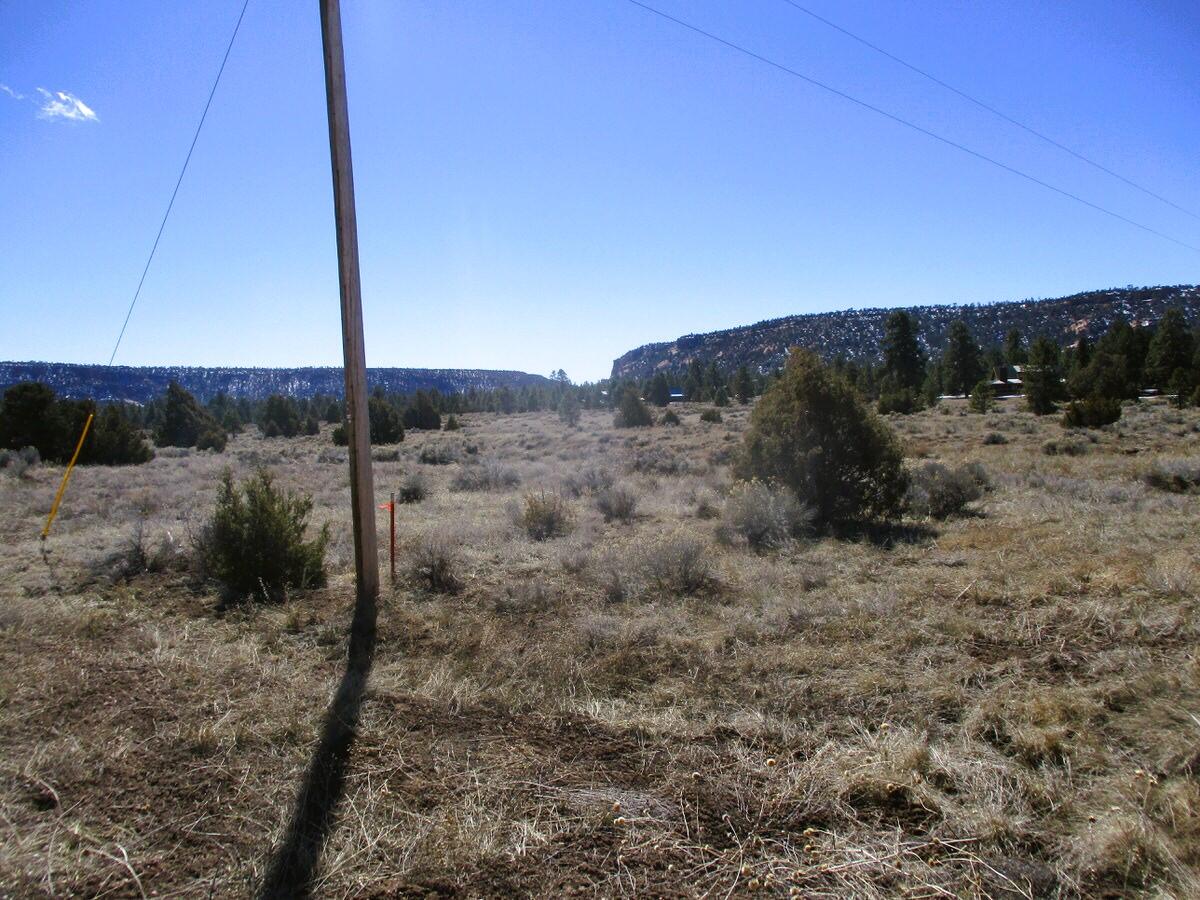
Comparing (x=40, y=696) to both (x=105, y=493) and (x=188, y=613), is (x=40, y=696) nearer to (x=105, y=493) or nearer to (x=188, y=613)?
(x=188, y=613)

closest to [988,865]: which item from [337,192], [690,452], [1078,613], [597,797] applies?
[597,797]

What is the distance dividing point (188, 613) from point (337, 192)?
14.3 feet

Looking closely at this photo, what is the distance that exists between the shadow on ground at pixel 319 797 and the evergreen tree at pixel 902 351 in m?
50.4

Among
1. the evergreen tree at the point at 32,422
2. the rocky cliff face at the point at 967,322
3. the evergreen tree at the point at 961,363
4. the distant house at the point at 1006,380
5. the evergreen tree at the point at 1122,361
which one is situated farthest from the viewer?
the rocky cliff face at the point at 967,322

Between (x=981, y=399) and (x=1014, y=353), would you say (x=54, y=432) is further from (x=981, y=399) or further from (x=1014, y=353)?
(x=1014, y=353)

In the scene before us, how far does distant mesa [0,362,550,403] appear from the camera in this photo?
9319 centimetres

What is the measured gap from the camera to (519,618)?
650 cm

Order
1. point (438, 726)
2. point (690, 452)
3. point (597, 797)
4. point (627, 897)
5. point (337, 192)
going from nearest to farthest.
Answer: point (627, 897) → point (597, 797) → point (438, 726) → point (337, 192) → point (690, 452)

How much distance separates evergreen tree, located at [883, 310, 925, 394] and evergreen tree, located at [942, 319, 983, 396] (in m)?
3.99

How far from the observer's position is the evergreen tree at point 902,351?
49562 mm

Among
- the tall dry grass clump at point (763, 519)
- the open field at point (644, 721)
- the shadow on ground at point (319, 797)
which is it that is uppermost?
the tall dry grass clump at point (763, 519)

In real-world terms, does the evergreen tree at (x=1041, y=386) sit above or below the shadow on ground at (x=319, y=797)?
above

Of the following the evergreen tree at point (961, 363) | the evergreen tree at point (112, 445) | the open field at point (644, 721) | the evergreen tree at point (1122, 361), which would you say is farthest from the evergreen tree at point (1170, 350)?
the evergreen tree at point (112, 445)

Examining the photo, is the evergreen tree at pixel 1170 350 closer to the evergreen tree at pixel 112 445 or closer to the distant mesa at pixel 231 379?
the evergreen tree at pixel 112 445
